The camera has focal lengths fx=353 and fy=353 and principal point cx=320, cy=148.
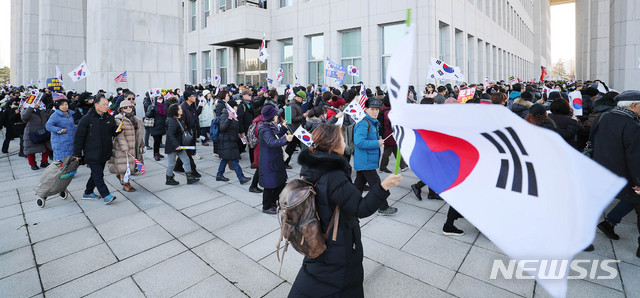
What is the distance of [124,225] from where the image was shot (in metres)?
5.56

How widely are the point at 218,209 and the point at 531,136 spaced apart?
5592 mm

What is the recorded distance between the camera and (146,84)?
16062 millimetres

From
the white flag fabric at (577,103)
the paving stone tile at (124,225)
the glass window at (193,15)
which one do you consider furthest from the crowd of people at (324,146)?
the glass window at (193,15)

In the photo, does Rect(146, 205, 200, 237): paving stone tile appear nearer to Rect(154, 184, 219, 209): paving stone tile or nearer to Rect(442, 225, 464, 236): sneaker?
Rect(154, 184, 219, 209): paving stone tile

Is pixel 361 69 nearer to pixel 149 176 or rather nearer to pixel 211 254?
pixel 149 176

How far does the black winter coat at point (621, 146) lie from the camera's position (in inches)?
158

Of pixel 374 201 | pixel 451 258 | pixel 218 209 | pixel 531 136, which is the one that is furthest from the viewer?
pixel 218 209

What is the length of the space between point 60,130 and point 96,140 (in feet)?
6.76

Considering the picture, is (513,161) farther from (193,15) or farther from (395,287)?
(193,15)

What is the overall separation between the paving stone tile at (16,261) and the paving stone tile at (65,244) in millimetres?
82

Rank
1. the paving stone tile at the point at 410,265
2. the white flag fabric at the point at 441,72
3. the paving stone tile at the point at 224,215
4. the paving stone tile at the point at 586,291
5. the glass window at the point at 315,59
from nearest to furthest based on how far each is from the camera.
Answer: the paving stone tile at the point at 586,291, the paving stone tile at the point at 410,265, the paving stone tile at the point at 224,215, the white flag fabric at the point at 441,72, the glass window at the point at 315,59

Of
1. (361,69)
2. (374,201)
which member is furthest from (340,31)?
(374,201)

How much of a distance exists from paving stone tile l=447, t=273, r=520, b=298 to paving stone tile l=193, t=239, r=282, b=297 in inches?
73.6

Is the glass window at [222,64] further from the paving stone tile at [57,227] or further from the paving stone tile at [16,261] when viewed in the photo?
the paving stone tile at [16,261]
